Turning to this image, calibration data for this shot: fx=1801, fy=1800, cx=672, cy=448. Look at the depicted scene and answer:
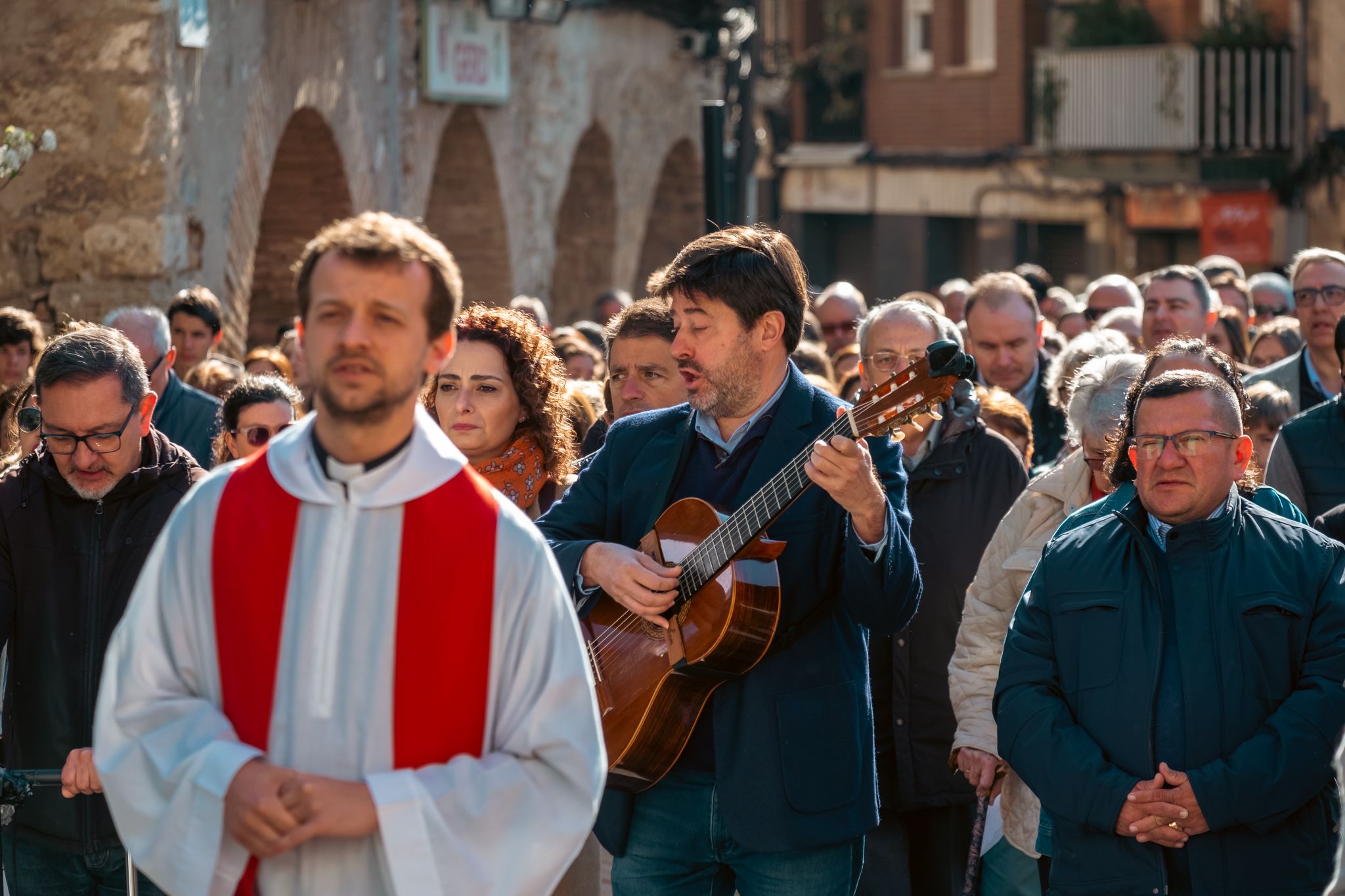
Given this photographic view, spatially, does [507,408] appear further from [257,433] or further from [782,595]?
[782,595]

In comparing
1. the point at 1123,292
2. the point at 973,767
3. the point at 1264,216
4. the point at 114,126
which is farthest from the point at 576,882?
the point at 1264,216

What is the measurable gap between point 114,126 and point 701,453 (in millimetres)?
5231

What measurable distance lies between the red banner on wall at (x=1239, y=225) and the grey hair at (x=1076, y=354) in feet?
48.4

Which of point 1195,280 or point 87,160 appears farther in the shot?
point 87,160

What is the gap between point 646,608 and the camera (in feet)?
11.7

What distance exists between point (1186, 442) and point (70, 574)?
7.94 feet

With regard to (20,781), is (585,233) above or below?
above

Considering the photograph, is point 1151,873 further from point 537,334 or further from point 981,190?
point 981,190

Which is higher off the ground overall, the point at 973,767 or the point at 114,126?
the point at 114,126

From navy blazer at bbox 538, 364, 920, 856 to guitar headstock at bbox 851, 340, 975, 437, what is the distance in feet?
0.61

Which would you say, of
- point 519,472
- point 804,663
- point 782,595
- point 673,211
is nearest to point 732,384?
point 782,595

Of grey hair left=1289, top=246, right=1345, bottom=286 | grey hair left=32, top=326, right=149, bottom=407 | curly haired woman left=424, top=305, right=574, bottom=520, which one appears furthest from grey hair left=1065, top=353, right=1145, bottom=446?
grey hair left=1289, top=246, right=1345, bottom=286

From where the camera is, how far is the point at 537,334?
4715mm

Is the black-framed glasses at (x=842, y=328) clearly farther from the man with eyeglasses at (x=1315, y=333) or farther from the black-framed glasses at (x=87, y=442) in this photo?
the black-framed glasses at (x=87, y=442)
